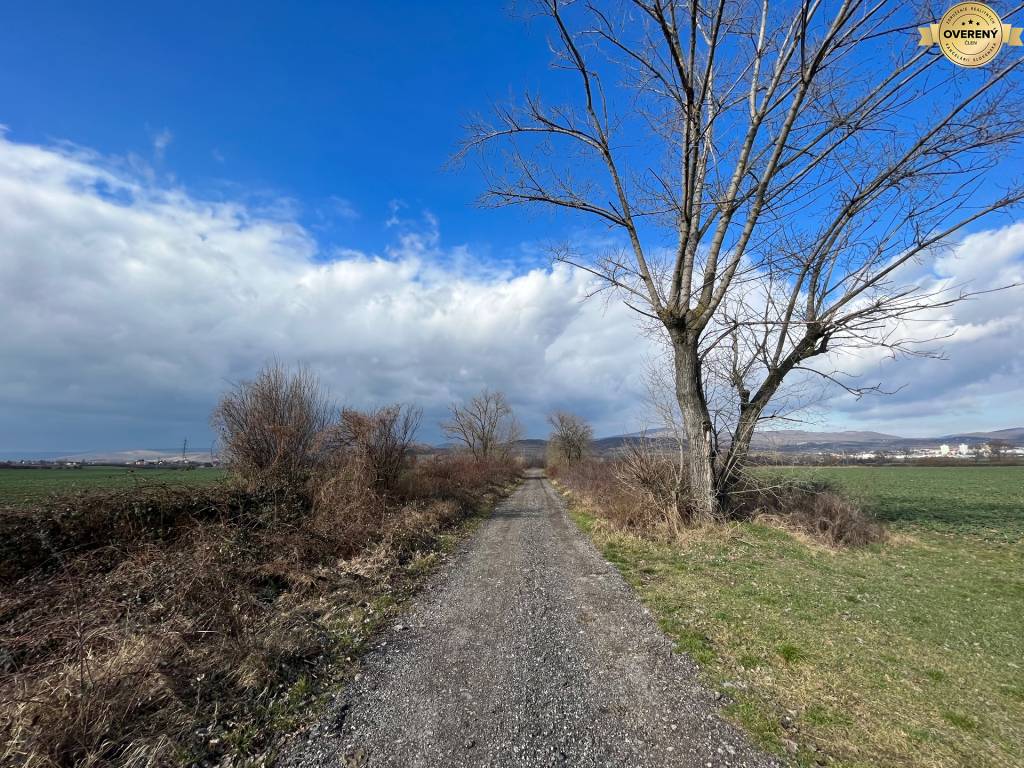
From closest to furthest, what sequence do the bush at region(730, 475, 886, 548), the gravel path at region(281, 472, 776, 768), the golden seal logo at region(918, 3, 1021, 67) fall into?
the gravel path at region(281, 472, 776, 768) < the golden seal logo at region(918, 3, 1021, 67) < the bush at region(730, 475, 886, 548)

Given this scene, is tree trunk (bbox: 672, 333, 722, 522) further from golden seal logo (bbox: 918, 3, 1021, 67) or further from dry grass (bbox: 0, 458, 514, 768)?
golden seal logo (bbox: 918, 3, 1021, 67)

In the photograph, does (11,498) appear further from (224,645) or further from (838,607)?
(838,607)

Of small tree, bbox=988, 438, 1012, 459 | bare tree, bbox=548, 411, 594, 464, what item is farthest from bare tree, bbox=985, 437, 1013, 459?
bare tree, bbox=548, 411, 594, 464

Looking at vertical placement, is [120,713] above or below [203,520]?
below

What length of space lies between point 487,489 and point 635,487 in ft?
50.2

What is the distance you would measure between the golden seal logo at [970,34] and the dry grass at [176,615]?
50.4 feet

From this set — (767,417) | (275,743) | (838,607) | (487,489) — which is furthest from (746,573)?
(487,489)

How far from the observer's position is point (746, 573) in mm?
7645

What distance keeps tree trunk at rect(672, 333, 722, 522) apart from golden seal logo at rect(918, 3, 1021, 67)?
7.79 meters

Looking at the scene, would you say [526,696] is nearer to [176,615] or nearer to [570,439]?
[176,615]

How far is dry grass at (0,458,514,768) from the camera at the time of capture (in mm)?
3242

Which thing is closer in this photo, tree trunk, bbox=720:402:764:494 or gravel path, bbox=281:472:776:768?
gravel path, bbox=281:472:776:768

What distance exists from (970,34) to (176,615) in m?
→ 17.3

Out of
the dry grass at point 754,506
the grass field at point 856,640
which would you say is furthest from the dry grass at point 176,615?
the dry grass at point 754,506
